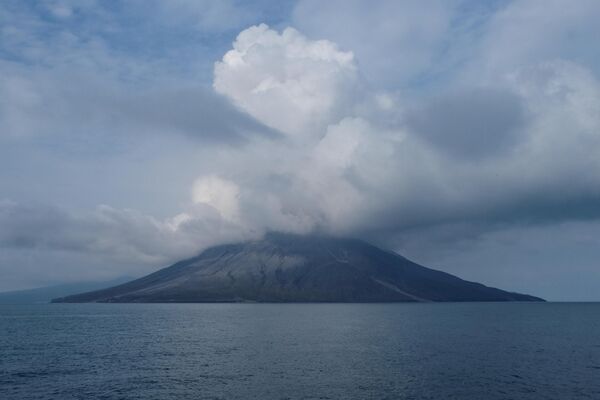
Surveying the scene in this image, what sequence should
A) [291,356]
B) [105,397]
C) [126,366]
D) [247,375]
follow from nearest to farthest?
[105,397] < [247,375] < [126,366] < [291,356]

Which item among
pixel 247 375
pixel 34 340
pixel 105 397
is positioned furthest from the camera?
pixel 34 340

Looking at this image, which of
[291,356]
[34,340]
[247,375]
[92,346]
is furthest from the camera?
[34,340]

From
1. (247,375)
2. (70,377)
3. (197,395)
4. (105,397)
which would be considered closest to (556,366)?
(247,375)

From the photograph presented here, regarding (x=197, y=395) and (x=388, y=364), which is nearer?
(x=197, y=395)

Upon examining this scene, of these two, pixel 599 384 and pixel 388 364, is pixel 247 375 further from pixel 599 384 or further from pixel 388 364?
pixel 599 384

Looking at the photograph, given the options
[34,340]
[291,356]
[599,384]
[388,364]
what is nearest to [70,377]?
[291,356]

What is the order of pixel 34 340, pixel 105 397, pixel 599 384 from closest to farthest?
pixel 105 397 < pixel 599 384 < pixel 34 340

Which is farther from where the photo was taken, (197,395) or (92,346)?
(92,346)

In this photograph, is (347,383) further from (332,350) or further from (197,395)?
(332,350)
